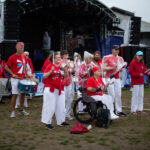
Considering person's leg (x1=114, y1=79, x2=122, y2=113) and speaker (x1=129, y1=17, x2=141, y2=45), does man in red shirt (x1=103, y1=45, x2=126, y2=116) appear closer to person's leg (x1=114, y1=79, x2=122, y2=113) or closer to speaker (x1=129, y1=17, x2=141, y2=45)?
person's leg (x1=114, y1=79, x2=122, y2=113)

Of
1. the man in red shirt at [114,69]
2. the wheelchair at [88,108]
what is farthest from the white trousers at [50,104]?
the man in red shirt at [114,69]

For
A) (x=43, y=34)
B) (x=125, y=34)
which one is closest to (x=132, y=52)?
(x=125, y=34)

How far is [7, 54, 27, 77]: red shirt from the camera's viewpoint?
7.36 m

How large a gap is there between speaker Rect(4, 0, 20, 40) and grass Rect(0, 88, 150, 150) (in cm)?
688

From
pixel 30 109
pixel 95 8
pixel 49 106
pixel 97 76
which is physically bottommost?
pixel 30 109

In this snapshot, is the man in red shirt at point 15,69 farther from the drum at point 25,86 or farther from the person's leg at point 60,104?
the person's leg at point 60,104

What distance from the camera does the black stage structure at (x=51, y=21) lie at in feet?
43.0

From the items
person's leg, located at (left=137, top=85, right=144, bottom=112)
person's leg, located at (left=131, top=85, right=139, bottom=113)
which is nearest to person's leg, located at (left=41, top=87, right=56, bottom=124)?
person's leg, located at (left=131, top=85, right=139, bottom=113)

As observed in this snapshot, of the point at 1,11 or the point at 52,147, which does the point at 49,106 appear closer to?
the point at 52,147

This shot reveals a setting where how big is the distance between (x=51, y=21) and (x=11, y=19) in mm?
9152

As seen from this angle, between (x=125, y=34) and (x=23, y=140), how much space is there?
14.2 meters

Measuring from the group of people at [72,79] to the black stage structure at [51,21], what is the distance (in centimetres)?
549

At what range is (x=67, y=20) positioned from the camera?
21172 mm

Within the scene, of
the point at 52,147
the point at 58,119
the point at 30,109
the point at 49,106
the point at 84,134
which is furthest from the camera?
the point at 30,109
